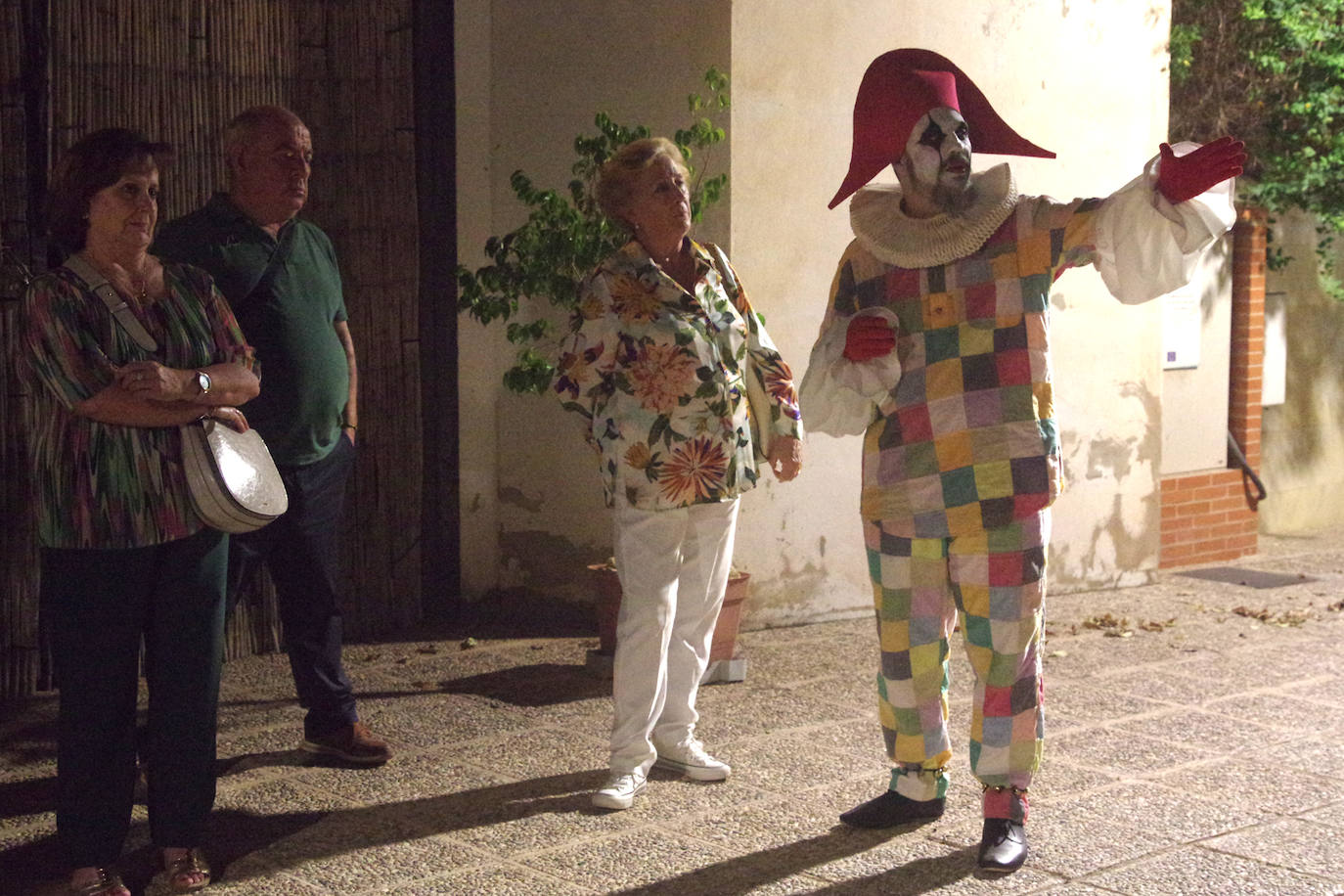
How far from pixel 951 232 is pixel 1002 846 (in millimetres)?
1560

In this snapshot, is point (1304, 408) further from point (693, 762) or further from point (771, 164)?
point (693, 762)

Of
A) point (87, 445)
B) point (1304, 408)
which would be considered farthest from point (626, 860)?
point (1304, 408)

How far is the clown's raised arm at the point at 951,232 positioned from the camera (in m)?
3.78

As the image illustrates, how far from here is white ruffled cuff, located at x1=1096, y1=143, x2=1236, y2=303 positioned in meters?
3.75

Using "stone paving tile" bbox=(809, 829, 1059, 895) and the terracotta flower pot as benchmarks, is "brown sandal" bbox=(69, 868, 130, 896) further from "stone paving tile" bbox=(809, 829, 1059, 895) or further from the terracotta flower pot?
the terracotta flower pot

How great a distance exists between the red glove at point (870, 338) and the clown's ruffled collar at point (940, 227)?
0.20m

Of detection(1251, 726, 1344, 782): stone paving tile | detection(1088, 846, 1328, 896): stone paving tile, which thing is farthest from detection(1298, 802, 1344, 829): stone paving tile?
detection(1088, 846, 1328, 896): stone paving tile

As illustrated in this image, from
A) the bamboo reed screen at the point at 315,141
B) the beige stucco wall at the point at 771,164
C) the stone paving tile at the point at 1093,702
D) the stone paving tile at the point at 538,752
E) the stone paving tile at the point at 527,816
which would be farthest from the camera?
the beige stucco wall at the point at 771,164

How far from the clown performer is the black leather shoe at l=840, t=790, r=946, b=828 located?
0.52 ft

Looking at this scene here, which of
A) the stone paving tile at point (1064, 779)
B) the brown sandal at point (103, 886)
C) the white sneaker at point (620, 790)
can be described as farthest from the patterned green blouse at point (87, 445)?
the stone paving tile at point (1064, 779)

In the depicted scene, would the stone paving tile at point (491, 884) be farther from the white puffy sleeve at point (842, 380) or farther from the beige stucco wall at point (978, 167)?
the beige stucco wall at point (978, 167)

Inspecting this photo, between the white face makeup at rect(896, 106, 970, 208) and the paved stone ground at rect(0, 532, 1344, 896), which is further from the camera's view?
the white face makeup at rect(896, 106, 970, 208)

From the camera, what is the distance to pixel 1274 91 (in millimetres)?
9719

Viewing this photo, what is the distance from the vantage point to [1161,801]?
14.7 feet
